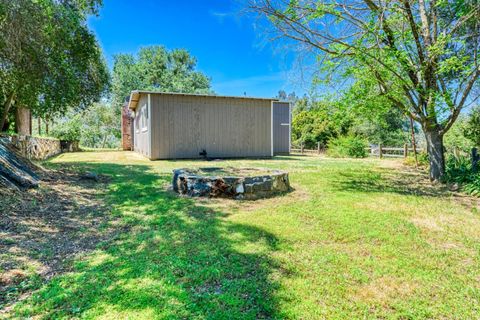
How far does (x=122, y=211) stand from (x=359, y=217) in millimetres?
3376

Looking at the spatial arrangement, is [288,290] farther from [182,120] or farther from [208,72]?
[208,72]

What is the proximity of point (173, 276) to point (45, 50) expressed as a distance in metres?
6.51

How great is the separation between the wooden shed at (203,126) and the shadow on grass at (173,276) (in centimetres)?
844

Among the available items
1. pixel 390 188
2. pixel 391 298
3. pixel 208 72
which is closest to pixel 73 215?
pixel 391 298

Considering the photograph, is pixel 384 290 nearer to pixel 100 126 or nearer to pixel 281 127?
pixel 281 127

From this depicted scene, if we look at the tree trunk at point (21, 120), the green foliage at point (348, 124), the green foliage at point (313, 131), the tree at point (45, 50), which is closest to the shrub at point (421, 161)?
the green foliage at point (348, 124)

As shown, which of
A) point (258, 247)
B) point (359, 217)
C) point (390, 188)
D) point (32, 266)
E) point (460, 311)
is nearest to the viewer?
point (460, 311)

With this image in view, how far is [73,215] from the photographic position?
4051mm

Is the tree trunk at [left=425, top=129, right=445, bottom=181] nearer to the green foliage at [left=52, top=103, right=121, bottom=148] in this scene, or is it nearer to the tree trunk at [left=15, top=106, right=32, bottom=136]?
the tree trunk at [left=15, top=106, right=32, bottom=136]

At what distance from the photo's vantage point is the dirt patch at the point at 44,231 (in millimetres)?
2426

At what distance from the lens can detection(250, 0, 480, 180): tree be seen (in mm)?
5730

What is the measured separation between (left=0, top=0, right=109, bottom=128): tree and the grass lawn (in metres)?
4.04

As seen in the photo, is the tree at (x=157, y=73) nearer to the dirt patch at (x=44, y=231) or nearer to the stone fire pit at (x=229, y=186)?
the dirt patch at (x=44, y=231)

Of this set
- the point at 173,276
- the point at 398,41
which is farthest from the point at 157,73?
the point at 173,276
